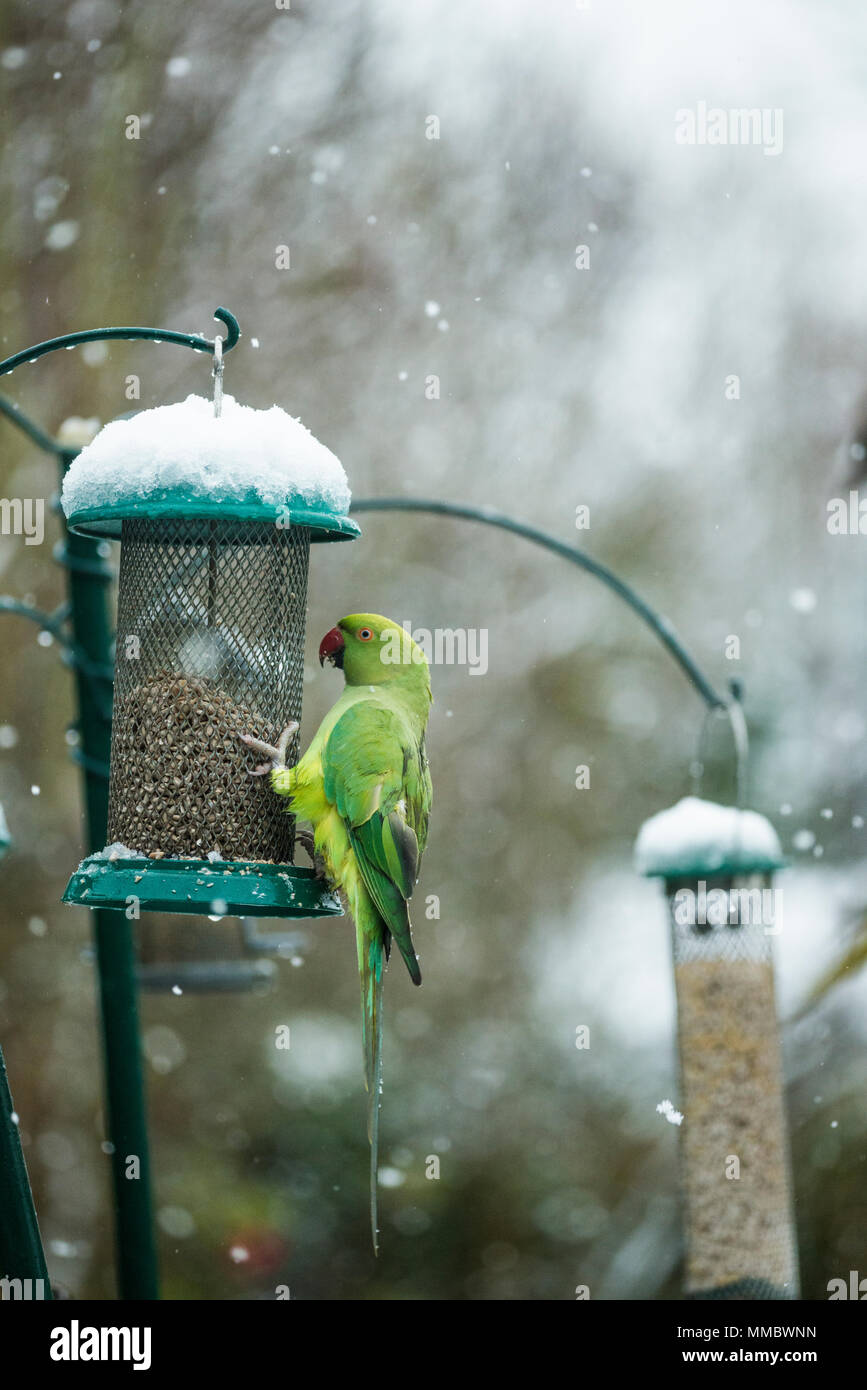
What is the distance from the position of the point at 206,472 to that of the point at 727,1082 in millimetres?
3435

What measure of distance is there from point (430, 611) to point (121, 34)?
4.33 m

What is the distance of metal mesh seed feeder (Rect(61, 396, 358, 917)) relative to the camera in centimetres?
283

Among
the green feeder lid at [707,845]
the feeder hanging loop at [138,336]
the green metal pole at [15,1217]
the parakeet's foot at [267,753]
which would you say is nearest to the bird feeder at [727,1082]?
the green feeder lid at [707,845]

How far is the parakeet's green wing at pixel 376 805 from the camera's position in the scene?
3.06m

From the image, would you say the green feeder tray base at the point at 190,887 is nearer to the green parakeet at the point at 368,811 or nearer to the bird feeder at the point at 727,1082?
the green parakeet at the point at 368,811

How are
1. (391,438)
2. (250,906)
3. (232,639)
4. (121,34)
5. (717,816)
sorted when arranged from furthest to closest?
(391,438), (121,34), (717,816), (232,639), (250,906)

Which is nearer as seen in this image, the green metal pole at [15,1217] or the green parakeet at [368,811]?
the green metal pole at [15,1217]

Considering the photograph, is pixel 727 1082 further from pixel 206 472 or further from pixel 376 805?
pixel 206 472

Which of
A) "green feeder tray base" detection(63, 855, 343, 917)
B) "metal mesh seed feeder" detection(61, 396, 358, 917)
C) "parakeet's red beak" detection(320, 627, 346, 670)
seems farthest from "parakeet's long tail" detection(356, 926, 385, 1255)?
"parakeet's red beak" detection(320, 627, 346, 670)

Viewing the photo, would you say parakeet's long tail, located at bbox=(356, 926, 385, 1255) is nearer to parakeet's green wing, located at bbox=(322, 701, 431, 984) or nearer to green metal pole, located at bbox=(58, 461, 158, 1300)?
parakeet's green wing, located at bbox=(322, 701, 431, 984)

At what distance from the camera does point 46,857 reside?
9383 millimetres

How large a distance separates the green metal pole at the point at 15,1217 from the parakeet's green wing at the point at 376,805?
3.29ft

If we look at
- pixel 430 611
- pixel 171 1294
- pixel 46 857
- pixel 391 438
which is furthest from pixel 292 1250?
pixel 391 438

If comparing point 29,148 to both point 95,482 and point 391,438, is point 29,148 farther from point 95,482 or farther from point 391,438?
point 95,482
